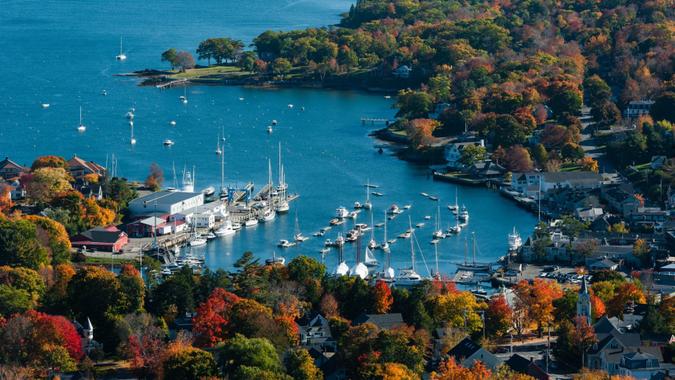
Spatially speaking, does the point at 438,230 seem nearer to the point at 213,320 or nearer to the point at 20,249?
the point at 20,249

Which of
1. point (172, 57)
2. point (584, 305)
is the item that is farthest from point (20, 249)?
point (172, 57)

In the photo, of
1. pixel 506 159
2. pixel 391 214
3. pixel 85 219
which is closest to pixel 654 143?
pixel 506 159

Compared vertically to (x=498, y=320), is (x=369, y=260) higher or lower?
lower

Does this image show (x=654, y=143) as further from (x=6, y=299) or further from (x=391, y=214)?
(x=6, y=299)

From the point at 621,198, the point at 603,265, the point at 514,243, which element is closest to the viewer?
the point at 603,265

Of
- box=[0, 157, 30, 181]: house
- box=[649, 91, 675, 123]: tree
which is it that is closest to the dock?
box=[0, 157, 30, 181]: house

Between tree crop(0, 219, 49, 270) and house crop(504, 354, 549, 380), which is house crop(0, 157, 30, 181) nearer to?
tree crop(0, 219, 49, 270)

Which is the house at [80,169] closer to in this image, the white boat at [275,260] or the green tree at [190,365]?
the white boat at [275,260]
